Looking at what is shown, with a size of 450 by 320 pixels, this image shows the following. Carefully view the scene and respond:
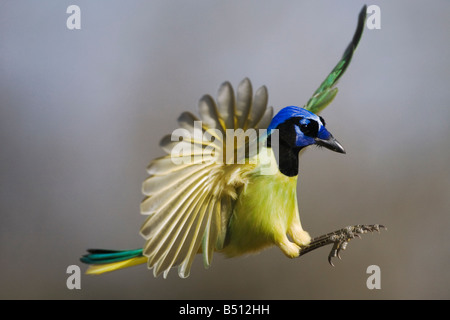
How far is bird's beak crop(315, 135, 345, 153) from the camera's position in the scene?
853mm

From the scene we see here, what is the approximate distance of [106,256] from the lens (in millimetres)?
1000

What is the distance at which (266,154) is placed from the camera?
879mm

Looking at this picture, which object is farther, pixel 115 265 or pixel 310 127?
pixel 115 265

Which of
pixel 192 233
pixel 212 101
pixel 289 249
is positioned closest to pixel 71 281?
pixel 192 233

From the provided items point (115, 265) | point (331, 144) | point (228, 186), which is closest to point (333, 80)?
point (331, 144)

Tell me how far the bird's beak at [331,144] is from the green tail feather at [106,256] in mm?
428

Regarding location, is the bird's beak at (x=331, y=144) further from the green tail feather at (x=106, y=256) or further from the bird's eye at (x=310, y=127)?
the green tail feather at (x=106, y=256)

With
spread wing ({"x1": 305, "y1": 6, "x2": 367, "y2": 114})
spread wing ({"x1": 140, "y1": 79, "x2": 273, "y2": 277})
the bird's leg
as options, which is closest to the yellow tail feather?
spread wing ({"x1": 140, "y1": 79, "x2": 273, "y2": 277})

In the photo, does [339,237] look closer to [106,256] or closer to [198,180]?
[198,180]

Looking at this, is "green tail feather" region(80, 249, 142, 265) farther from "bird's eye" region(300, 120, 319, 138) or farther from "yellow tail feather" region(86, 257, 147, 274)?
"bird's eye" region(300, 120, 319, 138)

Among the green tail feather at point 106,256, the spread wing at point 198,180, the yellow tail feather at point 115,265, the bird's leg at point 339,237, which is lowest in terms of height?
the yellow tail feather at point 115,265

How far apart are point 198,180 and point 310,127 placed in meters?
0.22

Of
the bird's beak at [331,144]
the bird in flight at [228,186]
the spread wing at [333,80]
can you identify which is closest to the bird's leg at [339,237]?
the bird in flight at [228,186]

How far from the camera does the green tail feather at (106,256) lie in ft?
3.26
